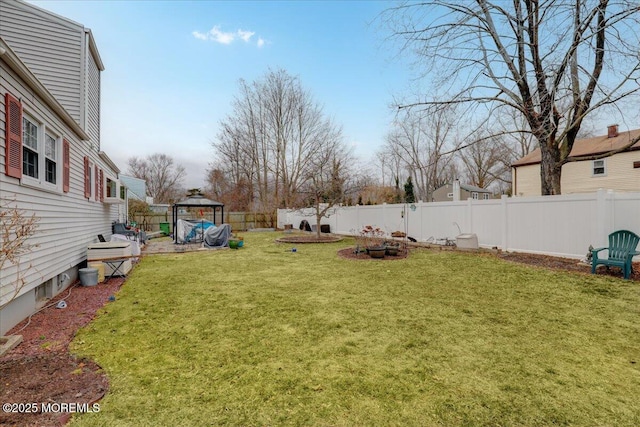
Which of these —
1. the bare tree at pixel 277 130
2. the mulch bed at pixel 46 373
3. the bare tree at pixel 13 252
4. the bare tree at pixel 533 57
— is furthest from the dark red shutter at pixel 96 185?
the bare tree at pixel 277 130

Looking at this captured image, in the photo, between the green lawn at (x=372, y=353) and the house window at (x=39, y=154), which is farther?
the house window at (x=39, y=154)

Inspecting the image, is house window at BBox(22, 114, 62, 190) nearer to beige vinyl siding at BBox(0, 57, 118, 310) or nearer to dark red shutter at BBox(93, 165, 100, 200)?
beige vinyl siding at BBox(0, 57, 118, 310)

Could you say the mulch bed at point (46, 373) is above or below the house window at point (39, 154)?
below

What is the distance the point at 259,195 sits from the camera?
25.8 m

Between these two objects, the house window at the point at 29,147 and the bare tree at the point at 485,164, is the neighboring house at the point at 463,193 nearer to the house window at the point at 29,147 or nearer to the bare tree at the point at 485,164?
the bare tree at the point at 485,164

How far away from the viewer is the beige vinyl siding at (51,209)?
12.2 feet

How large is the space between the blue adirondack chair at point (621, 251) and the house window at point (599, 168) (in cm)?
1494

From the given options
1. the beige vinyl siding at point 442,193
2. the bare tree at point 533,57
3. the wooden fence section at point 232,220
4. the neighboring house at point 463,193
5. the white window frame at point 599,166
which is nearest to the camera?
the bare tree at point 533,57

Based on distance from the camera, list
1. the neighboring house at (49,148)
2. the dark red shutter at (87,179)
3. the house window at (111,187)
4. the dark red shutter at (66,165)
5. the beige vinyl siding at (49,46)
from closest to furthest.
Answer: the neighboring house at (49,148)
the dark red shutter at (66,165)
the beige vinyl siding at (49,46)
the dark red shutter at (87,179)
the house window at (111,187)

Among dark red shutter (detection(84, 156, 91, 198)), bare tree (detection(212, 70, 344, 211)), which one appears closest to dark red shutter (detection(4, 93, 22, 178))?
dark red shutter (detection(84, 156, 91, 198))

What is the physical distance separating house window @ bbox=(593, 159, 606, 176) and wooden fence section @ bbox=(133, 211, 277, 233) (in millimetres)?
20192

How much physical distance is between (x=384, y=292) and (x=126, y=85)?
39.4 feet

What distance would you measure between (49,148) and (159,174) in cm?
3694

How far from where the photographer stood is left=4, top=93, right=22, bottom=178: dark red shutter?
12.1ft
